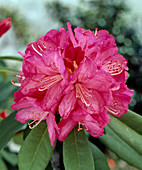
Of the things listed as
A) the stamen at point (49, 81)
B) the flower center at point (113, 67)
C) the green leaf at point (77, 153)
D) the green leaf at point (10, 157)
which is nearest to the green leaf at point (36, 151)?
the green leaf at point (77, 153)

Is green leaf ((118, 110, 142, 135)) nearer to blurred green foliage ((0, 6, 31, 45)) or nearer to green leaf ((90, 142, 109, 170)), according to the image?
green leaf ((90, 142, 109, 170))

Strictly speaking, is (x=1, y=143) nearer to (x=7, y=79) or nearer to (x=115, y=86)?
(x=115, y=86)

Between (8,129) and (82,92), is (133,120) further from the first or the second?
(8,129)

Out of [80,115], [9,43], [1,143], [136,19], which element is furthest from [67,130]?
[9,43]

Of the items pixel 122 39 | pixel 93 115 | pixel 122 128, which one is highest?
pixel 93 115

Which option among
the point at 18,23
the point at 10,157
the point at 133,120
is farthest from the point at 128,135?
the point at 18,23

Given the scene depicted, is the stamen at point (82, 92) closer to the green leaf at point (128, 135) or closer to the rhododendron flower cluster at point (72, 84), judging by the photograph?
the rhododendron flower cluster at point (72, 84)

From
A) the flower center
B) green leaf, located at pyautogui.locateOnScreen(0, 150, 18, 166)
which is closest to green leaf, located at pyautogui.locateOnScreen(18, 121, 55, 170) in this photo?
the flower center
